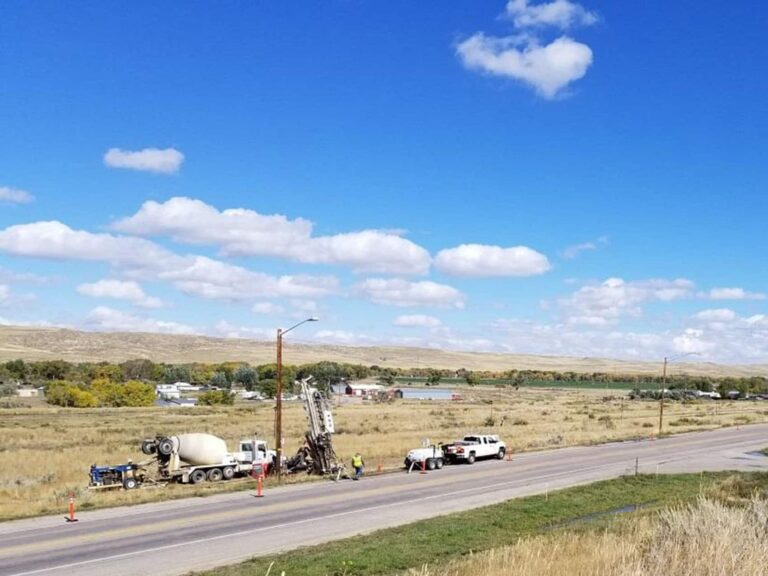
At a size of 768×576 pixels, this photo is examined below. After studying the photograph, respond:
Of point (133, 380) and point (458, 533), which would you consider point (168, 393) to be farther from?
point (458, 533)

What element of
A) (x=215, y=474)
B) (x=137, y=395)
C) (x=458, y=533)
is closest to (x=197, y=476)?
(x=215, y=474)

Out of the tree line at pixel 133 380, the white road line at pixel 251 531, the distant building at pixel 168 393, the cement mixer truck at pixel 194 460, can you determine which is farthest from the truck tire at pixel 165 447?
the distant building at pixel 168 393

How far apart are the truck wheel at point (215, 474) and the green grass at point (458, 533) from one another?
549 inches

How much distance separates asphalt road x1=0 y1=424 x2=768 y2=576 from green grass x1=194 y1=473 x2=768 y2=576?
125 centimetres

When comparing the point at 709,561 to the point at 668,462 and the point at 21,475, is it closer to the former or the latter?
the point at 21,475

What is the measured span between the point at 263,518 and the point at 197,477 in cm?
1042

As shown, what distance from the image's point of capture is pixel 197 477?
34.1m

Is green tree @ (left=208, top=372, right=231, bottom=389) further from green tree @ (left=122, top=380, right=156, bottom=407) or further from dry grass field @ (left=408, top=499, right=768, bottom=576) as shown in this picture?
dry grass field @ (left=408, top=499, right=768, bottom=576)

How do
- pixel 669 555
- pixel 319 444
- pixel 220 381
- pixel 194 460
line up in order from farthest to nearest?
1. pixel 220 381
2. pixel 319 444
3. pixel 194 460
4. pixel 669 555

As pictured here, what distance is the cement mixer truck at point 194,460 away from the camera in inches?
1339

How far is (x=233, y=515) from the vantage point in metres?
25.4

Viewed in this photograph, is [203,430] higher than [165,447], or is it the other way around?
[165,447]

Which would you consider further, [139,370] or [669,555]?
[139,370]

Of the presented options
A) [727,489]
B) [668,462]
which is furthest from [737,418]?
[727,489]
